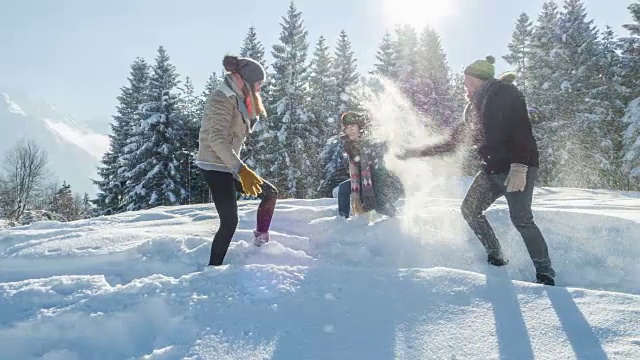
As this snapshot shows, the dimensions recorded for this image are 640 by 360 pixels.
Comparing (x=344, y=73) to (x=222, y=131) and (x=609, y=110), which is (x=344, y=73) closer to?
(x=609, y=110)

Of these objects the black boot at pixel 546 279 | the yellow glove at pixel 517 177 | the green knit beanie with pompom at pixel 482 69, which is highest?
the green knit beanie with pompom at pixel 482 69

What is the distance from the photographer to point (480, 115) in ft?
13.8

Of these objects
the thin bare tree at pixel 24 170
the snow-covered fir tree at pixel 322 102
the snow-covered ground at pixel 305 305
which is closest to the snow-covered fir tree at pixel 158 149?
the snow-covered fir tree at pixel 322 102

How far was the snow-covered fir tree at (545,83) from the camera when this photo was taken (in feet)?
92.6

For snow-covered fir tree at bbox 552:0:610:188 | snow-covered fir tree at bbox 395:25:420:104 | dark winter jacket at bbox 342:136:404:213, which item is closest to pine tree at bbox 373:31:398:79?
snow-covered fir tree at bbox 395:25:420:104

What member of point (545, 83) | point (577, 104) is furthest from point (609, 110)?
point (545, 83)

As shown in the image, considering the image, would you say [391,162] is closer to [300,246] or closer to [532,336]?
[300,246]

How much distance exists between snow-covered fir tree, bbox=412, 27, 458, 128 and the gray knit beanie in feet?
89.9

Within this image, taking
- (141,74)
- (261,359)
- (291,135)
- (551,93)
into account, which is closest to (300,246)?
(261,359)

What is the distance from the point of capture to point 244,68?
4.14m

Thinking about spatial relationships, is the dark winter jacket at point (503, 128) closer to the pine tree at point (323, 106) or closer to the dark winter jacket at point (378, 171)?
the dark winter jacket at point (378, 171)

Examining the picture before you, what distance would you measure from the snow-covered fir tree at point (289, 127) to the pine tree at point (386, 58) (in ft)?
22.4

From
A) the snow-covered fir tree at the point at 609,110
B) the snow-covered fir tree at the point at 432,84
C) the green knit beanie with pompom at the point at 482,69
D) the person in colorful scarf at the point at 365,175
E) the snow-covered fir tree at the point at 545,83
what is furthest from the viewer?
the snow-covered fir tree at the point at 432,84

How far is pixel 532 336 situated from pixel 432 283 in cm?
79
